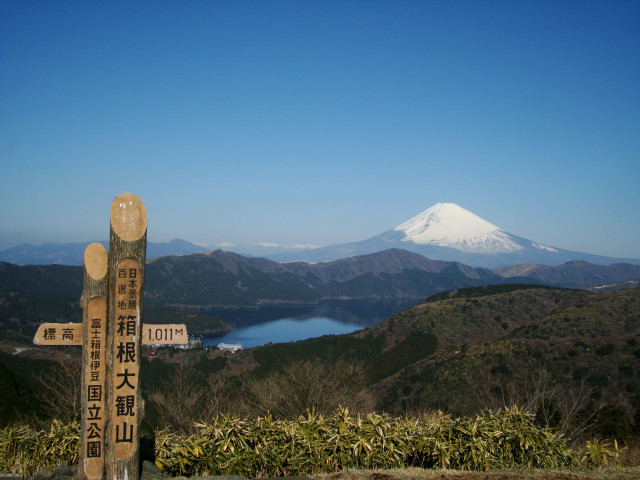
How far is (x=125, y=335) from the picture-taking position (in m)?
5.05

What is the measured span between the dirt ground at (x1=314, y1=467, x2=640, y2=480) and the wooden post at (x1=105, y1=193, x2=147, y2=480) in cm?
210

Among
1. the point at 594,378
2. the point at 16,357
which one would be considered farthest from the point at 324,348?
the point at 594,378

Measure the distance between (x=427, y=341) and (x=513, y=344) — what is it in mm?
18280

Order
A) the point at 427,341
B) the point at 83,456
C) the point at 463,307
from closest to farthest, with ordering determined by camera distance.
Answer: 1. the point at 83,456
2. the point at 427,341
3. the point at 463,307

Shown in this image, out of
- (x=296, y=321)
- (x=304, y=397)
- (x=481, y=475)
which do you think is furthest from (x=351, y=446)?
(x=296, y=321)

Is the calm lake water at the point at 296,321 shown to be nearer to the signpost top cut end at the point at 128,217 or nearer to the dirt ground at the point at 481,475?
the dirt ground at the point at 481,475

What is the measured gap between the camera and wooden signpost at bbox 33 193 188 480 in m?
4.97

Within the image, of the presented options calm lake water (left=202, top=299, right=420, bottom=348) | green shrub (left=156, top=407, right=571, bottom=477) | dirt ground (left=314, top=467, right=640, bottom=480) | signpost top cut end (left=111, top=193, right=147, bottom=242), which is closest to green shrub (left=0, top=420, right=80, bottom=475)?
green shrub (left=156, top=407, right=571, bottom=477)

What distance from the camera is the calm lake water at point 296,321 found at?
102m

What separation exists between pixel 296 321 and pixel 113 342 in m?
129

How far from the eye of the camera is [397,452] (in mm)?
5812

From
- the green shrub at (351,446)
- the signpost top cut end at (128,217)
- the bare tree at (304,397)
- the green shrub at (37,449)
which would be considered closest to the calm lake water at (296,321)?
the bare tree at (304,397)

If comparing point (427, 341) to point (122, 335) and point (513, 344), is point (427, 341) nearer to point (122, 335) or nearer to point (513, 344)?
point (513, 344)

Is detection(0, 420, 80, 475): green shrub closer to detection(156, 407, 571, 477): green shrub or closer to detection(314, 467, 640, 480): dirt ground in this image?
detection(156, 407, 571, 477): green shrub
